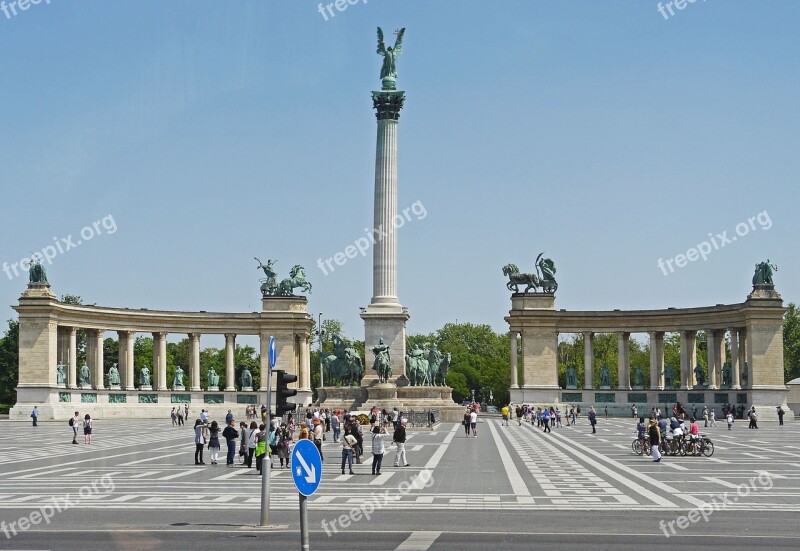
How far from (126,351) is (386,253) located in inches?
1440

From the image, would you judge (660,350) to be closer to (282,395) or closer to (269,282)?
(269,282)

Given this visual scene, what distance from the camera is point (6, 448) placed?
184 feet

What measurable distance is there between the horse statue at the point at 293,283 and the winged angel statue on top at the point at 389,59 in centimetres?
3341

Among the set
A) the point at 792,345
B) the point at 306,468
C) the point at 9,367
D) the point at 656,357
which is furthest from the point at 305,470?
the point at 792,345

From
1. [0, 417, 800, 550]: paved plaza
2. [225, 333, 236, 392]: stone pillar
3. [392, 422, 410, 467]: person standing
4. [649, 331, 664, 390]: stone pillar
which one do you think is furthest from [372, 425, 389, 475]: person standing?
[225, 333, 236, 392]: stone pillar

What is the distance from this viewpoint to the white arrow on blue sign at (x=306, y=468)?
18.7m

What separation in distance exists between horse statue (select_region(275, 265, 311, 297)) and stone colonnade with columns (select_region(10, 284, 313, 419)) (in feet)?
4.06

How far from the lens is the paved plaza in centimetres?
2302

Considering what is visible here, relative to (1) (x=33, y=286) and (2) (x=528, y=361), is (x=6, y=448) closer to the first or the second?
(1) (x=33, y=286)

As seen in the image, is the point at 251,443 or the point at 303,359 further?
the point at 303,359

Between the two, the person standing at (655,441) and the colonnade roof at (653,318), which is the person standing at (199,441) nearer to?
the person standing at (655,441)

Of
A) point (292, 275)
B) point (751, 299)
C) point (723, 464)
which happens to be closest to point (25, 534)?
point (723, 464)

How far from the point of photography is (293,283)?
12319cm

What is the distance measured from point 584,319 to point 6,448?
71460mm
